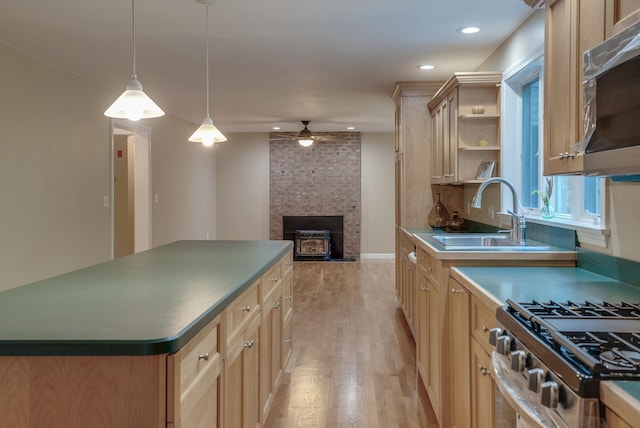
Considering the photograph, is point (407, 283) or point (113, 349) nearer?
point (113, 349)

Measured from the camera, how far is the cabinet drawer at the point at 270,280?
242 centimetres

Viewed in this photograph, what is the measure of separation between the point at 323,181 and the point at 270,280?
21.8 feet

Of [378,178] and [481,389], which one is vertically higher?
[378,178]

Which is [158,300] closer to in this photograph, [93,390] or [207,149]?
[93,390]

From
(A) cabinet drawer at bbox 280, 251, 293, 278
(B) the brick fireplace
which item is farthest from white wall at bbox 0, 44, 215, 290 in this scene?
(B) the brick fireplace

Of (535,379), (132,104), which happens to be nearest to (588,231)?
(535,379)

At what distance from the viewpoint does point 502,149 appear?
11.5 feet

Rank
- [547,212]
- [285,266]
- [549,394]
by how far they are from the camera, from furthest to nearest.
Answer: [285,266] < [547,212] < [549,394]

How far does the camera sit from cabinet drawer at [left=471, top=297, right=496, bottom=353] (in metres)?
1.70

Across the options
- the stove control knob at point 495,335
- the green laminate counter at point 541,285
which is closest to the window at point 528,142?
the green laminate counter at point 541,285

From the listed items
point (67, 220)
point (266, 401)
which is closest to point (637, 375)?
point (266, 401)

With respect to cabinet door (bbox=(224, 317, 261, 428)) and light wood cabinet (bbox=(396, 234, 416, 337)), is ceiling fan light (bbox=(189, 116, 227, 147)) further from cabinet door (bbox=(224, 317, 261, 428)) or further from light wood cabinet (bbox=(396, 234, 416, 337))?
light wood cabinet (bbox=(396, 234, 416, 337))

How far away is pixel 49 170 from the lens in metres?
4.20

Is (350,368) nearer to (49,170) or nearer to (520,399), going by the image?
(520,399)
